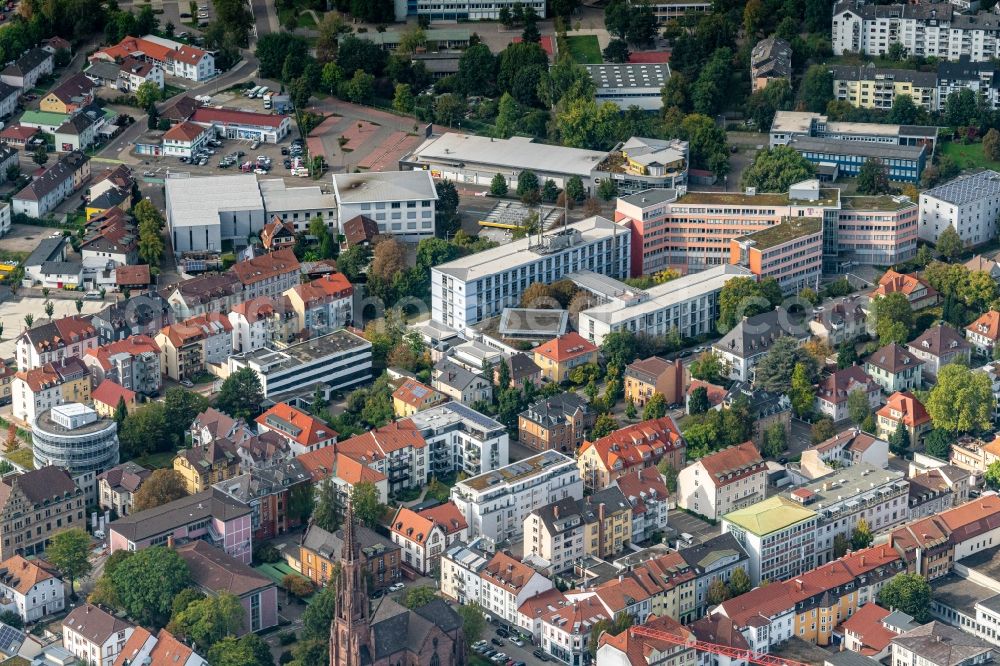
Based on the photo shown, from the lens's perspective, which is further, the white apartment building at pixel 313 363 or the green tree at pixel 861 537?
the white apartment building at pixel 313 363

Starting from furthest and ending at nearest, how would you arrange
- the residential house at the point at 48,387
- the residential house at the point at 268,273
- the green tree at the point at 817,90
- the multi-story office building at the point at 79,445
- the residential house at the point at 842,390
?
the green tree at the point at 817,90
the residential house at the point at 268,273
the residential house at the point at 842,390
the residential house at the point at 48,387
the multi-story office building at the point at 79,445

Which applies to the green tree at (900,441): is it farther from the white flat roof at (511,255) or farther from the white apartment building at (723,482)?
the white flat roof at (511,255)

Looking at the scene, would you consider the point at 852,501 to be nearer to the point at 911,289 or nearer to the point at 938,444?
the point at 938,444

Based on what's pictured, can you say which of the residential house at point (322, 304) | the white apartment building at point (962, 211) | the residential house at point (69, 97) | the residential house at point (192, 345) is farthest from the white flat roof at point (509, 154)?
the residential house at point (192, 345)

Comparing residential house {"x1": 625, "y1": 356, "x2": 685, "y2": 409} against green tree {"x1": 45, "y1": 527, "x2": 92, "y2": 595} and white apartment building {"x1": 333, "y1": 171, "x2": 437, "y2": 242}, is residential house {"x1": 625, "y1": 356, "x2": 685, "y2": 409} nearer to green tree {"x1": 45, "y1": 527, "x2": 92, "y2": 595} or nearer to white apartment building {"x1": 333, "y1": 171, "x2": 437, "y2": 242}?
white apartment building {"x1": 333, "y1": 171, "x2": 437, "y2": 242}

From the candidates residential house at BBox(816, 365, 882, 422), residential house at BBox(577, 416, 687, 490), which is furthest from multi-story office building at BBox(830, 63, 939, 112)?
residential house at BBox(577, 416, 687, 490)

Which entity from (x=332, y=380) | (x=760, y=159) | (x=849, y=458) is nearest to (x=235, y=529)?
(x=332, y=380)
